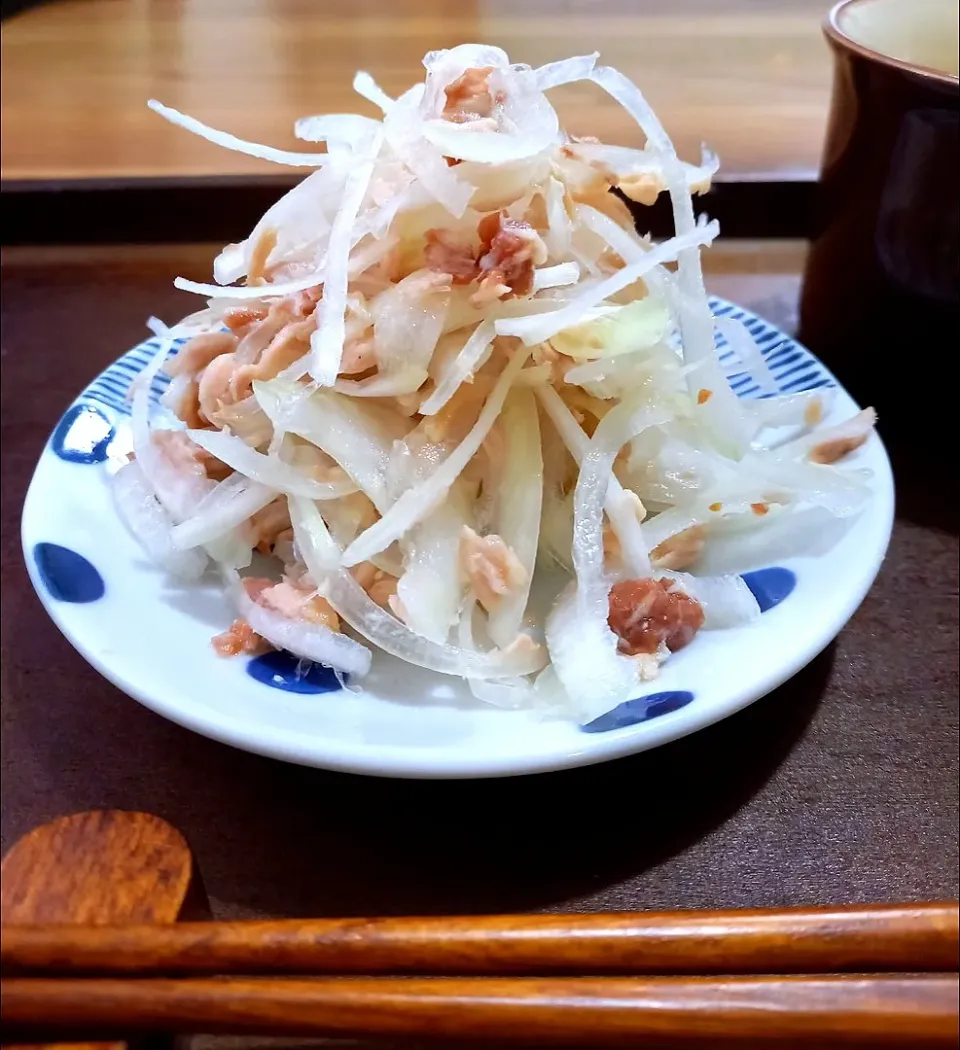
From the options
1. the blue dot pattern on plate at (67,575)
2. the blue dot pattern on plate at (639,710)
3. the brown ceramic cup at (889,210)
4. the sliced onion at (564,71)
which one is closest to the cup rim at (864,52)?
the brown ceramic cup at (889,210)

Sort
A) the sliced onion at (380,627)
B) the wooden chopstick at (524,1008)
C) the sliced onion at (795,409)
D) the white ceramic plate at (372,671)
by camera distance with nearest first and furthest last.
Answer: the wooden chopstick at (524,1008), the white ceramic plate at (372,671), the sliced onion at (380,627), the sliced onion at (795,409)

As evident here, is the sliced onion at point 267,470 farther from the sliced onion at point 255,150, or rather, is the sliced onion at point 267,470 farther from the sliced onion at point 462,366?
the sliced onion at point 255,150

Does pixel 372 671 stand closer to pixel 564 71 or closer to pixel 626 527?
pixel 626 527

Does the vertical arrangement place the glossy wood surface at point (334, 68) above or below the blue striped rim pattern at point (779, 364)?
above

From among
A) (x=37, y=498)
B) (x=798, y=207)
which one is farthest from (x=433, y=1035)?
(x=798, y=207)

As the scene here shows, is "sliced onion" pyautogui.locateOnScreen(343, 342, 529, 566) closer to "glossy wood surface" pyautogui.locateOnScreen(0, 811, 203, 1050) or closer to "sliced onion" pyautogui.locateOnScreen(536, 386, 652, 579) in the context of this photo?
"sliced onion" pyautogui.locateOnScreen(536, 386, 652, 579)

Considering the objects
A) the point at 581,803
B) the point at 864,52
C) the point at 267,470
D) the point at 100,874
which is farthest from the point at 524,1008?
the point at 864,52
